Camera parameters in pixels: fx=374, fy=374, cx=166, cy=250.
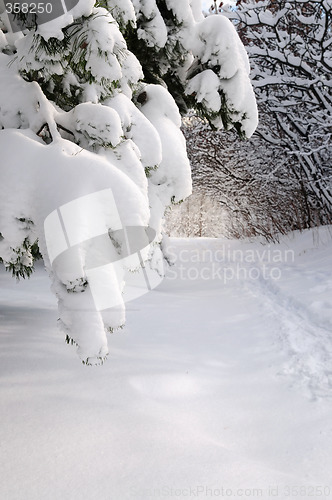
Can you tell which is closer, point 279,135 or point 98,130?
point 98,130

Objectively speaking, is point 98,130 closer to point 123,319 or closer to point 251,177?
point 123,319

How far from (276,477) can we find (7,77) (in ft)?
7.74

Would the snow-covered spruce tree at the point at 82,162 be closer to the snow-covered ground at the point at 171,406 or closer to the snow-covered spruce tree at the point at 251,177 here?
the snow-covered ground at the point at 171,406

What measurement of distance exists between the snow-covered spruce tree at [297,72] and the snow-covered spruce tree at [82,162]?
3.66 meters

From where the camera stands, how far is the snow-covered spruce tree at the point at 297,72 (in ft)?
18.1

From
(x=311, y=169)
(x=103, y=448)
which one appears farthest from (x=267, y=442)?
(x=311, y=169)

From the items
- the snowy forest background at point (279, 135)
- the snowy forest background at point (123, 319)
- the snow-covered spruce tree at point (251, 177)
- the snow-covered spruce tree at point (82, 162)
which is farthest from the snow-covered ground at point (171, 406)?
the snow-covered spruce tree at point (251, 177)

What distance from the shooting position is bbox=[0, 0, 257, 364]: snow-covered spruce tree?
1.64 m

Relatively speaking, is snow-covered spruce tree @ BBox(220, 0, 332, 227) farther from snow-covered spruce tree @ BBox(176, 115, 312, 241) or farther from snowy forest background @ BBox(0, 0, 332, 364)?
snowy forest background @ BBox(0, 0, 332, 364)

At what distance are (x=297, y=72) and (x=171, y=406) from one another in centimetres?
665

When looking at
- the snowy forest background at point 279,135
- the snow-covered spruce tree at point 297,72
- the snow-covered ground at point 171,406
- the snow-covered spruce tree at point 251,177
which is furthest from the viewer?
the snow-covered spruce tree at point 251,177

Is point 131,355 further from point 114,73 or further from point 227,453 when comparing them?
point 114,73

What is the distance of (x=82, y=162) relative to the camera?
1.79 metres

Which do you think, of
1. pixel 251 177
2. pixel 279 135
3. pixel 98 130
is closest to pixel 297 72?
pixel 279 135
